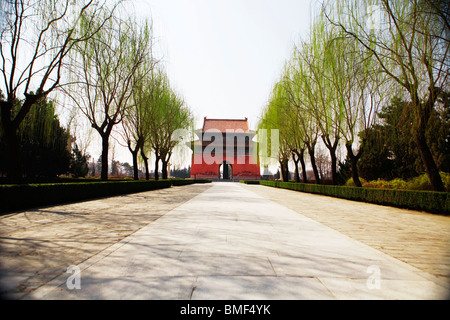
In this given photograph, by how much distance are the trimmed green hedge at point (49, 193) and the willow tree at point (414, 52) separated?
1083 cm

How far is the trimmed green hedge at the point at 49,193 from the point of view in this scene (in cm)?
623

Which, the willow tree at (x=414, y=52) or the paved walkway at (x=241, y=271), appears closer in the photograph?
the paved walkway at (x=241, y=271)

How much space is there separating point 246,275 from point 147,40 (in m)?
13.5

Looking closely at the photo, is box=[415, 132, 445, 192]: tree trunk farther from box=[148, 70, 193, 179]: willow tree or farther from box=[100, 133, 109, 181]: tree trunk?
box=[148, 70, 193, 179]: willow tree

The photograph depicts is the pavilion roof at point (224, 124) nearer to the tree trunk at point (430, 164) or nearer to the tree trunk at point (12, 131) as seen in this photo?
the tree trunk at point (12, 131)

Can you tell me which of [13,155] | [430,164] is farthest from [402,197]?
[13,155]

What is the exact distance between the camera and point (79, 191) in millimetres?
9219

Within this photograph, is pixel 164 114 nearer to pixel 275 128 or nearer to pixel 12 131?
pixel 275 128

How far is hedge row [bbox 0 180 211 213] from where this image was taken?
6.22m

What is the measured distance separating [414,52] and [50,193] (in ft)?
38.0

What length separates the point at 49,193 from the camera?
7680 mm

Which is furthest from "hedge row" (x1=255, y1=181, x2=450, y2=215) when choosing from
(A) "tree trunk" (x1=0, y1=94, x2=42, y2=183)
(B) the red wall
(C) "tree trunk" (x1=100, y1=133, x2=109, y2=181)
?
(B) the red wall

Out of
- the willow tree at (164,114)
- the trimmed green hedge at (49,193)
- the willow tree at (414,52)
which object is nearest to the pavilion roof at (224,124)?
the willow tree at (164,114)
